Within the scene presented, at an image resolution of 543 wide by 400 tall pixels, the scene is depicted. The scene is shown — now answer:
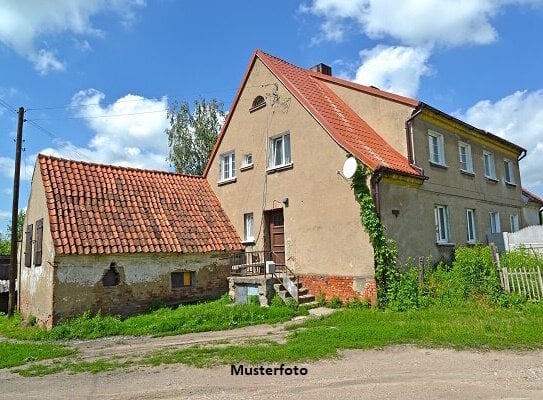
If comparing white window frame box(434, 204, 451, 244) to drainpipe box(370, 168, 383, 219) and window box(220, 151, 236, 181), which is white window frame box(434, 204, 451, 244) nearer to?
drainpipe box(370, 168, 383, 219)

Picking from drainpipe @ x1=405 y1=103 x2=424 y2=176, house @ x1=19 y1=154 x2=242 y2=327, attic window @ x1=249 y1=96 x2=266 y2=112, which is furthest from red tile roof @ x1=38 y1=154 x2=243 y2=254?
drainpipe @ x1=405 y1=103 x2=424 y2=176

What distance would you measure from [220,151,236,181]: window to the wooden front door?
3375 millimetres

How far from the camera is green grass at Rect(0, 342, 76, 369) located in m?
9.32

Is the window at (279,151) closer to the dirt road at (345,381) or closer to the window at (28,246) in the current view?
the window at (28,246)

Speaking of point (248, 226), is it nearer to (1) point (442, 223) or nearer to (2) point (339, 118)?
(2) point (339, 118)

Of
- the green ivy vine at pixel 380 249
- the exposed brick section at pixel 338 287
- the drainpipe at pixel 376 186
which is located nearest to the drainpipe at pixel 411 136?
the drainpipe at pixel 376 186

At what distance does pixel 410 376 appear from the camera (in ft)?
22.7

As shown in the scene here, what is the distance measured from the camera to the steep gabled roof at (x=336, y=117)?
46.4 ft

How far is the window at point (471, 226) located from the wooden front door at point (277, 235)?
7.58 m

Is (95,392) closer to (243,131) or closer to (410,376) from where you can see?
(410,376)

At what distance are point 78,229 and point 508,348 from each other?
12.2 meters

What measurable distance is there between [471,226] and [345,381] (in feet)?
44.1

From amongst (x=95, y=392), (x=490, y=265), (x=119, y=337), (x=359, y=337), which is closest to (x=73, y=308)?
(x=119, y=337)

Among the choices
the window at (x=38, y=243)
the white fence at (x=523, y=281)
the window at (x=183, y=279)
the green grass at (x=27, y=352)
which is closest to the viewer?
the green grass at (x=27, y=352)
